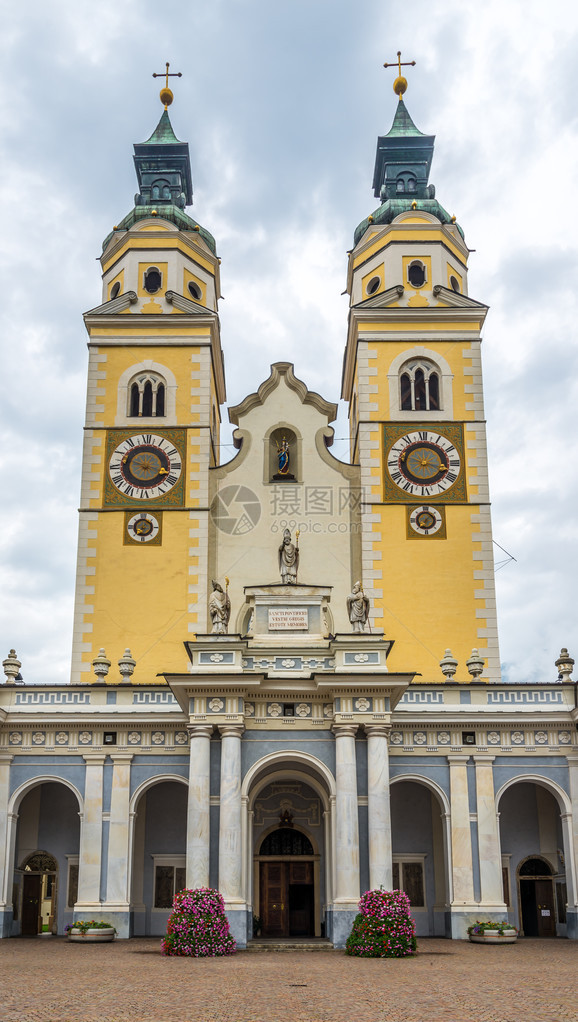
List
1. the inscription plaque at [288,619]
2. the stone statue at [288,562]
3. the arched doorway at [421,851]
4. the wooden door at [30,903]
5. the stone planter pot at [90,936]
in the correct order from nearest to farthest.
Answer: the stone planter pot at [90,936], the inscription plaque at [288,619], the arched doorway at [421,851], the wooden door at [30,903], the stone statue at [288,562]

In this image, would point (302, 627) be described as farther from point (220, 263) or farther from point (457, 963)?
point (220, 263)

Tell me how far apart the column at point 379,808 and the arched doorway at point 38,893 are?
9.72 metres

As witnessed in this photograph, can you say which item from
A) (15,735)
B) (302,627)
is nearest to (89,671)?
(15,735)

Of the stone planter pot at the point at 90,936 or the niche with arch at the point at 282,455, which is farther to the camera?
the niche with arch at the point at 282,455

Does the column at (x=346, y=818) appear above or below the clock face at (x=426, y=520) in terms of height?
below

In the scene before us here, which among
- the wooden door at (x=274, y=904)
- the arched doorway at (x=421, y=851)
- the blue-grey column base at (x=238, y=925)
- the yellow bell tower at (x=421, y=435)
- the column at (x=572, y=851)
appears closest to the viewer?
the blue-grey column base at (x=238, y=925)

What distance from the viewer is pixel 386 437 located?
3725 cm

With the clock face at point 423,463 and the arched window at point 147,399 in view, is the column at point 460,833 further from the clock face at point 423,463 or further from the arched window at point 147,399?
the arched window at point 147,399

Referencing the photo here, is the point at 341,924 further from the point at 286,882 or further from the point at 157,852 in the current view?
the point at 157,852

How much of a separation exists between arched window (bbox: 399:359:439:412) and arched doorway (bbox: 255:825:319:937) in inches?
604

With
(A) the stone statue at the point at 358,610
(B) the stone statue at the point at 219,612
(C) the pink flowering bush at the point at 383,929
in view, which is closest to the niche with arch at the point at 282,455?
(A) the stone statue at the point at 358,610

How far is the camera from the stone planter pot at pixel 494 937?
85.0 ft

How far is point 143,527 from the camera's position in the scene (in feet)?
118

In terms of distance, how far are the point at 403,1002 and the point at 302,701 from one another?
12.5 m
